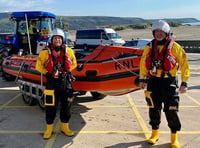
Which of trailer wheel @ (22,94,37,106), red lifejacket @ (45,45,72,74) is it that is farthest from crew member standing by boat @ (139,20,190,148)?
trailer wheel @ (22,94,37,106)

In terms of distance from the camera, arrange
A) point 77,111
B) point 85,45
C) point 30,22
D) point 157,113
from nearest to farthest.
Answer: point 157,113
point 77,111
point 30,22
point 85,45

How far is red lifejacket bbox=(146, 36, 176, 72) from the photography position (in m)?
3.91

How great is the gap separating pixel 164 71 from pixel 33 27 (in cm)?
731

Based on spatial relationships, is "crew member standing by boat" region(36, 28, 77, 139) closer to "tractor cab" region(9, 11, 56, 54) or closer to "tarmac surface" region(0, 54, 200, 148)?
"tarmac surface" region(0, 54, 200, 148)

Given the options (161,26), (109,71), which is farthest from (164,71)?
(109,71)

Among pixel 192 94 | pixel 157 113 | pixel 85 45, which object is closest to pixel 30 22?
pixel 192 94

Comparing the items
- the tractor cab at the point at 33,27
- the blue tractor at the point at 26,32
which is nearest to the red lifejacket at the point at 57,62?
the blue tractor at the point at 26,32

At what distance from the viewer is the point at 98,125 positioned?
528cm

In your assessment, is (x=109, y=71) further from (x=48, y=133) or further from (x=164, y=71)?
(x=48, y=133)

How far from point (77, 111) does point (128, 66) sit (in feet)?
6.17

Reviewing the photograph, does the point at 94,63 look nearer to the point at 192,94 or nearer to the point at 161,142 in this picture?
the point at 161,142

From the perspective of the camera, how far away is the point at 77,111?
6.21 metres

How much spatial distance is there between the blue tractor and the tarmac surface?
333 centimetres

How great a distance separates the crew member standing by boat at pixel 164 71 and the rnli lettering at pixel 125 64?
81cm
